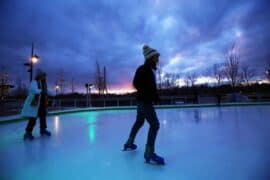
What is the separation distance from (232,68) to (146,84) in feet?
90.9

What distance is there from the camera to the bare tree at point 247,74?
2625 centimetres

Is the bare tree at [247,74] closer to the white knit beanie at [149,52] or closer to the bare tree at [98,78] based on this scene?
the bare tree at [98,78]

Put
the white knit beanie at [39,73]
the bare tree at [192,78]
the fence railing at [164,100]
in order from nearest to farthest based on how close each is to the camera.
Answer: the white knit beanie at [39,73], the fence railing at [164,100], the bare tree at [192,78]

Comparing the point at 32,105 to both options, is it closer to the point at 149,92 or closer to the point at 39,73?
the point at 39,73

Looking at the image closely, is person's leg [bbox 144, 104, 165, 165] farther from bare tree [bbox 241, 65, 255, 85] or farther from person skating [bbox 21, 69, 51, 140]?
bare tree [bbox 241, 65, 255, 85]

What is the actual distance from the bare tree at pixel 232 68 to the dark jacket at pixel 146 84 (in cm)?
2624

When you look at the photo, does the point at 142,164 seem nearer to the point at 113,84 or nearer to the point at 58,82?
the point at 113,84

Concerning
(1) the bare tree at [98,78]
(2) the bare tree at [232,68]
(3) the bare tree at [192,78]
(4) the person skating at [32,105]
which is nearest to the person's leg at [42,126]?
(4) the person skating at [32,105]

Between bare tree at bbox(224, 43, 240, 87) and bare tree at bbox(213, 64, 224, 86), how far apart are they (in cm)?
136

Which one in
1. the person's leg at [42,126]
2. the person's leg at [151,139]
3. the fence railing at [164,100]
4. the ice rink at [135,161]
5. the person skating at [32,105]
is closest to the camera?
the ice rink at [135,161]

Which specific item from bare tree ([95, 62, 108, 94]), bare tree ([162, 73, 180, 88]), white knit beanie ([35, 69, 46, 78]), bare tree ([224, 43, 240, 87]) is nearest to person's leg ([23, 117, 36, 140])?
white knit beanie ([35, 69, 46, 78])

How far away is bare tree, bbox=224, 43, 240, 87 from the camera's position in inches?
969

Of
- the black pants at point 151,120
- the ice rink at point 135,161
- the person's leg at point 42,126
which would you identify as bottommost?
the ice rink at point 135,161

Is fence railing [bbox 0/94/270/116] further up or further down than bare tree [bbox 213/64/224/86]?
further down
